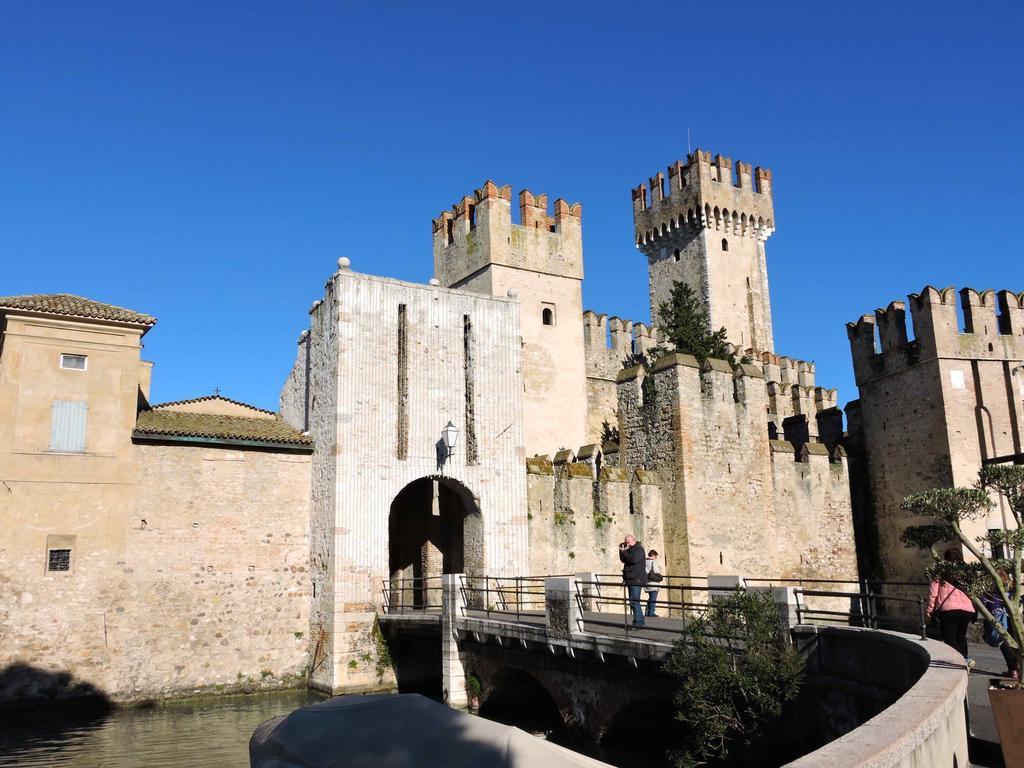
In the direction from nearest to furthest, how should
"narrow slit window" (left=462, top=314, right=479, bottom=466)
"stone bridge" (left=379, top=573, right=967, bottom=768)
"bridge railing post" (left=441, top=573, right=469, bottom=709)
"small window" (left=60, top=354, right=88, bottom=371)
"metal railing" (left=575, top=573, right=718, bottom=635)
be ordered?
"stone bridge" (left=379, top=573, right=967, bottom=768) < "metal railing" (left=575, top=573, right=718, bottom=635) < "bridge railing post" (left=441, top=573, right=469, bottom=709) < "small window" (left=60, top=354, right=88, bottom=371) < "narrow slit window" (left=462, top=314, right=479, bottom=466)

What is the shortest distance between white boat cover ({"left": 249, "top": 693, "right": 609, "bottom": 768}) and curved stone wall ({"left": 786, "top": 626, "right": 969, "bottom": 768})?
2.22 meters

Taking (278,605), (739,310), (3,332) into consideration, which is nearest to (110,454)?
(3,332)

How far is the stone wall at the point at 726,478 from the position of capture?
2405 centimetres

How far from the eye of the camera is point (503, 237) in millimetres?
29953

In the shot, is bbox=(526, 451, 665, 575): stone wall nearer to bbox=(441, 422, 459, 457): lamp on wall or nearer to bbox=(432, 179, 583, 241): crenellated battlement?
bbox=(441, 422, 459, 457): lamp on wall

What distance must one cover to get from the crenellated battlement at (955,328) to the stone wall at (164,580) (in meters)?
17.6

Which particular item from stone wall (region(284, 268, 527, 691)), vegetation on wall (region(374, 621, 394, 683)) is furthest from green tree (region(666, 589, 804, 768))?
stone wall (region(284, 268, 527, 691))

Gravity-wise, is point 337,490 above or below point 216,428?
below

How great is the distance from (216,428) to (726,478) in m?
13.5

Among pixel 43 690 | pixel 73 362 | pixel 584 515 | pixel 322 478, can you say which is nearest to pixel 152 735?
pixel 43 690

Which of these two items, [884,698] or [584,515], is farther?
[584,515]

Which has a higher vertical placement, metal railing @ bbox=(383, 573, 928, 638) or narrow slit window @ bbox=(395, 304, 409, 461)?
narrow slit window @ bbox=(395, 304, 409, 461)

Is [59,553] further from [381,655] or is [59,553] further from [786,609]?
[786,609]

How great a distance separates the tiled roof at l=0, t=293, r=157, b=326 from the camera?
19281 mm
